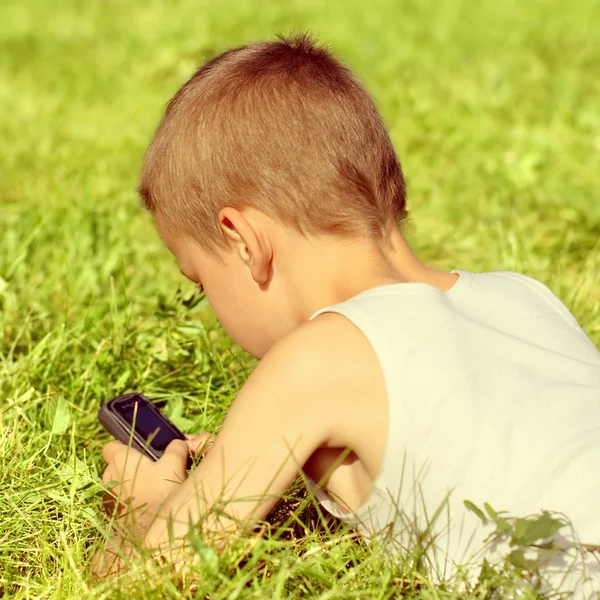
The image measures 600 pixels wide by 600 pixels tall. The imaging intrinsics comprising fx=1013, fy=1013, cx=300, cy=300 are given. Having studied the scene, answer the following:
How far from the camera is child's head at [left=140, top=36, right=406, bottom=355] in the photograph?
6.56 ft

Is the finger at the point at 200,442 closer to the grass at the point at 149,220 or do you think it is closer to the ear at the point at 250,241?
the grass at the point at 149,220

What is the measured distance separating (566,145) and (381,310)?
312 centimetres

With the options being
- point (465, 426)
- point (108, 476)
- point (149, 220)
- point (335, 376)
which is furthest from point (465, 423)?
point (149, 220)

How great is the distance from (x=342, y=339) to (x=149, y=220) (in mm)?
2499

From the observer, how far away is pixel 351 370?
1789 mm

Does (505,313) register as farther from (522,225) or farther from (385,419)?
(522,225)

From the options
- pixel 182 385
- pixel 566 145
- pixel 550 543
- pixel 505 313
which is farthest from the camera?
pixel 566 145

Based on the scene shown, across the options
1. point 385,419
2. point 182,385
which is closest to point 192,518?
point 385,419

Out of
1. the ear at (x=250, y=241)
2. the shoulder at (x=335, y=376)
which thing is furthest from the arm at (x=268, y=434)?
the ear at (x=250, y=241)

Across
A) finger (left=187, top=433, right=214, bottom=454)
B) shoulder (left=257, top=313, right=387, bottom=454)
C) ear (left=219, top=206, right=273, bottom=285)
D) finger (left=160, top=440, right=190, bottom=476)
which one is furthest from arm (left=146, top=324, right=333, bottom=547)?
finger (left=187, top=433, right=214, bottom=454)

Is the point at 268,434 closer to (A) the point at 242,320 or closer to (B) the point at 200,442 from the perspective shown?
(A) the point at 242,320

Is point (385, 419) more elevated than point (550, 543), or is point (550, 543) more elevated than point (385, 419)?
point (385, 419)

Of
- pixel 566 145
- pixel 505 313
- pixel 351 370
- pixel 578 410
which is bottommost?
pixel 566 145

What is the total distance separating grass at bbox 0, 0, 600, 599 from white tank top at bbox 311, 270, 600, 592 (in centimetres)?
14
